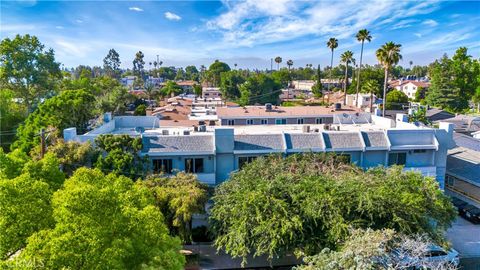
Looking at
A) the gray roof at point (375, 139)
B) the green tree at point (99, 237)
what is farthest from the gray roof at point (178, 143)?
the green tree at point (99, 237)

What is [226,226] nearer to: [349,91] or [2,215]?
[2,215]

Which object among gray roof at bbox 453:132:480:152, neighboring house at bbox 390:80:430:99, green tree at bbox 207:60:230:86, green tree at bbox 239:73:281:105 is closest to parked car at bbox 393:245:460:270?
gray roof at bbox 453:132:480:152

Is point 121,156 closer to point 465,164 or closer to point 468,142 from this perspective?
point 465,164

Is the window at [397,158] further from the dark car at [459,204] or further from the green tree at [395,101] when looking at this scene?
the green tree at [395,101]

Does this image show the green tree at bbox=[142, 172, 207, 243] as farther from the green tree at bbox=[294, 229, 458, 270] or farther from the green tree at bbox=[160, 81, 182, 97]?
the green tree at bbox=[160, 81, 182, 97]

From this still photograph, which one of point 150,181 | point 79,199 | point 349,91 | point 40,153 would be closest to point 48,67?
point 40,153

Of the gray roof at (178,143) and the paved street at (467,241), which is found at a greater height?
the gray roof at (178,143)
